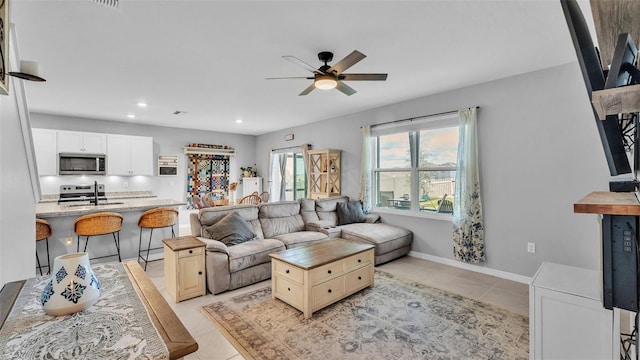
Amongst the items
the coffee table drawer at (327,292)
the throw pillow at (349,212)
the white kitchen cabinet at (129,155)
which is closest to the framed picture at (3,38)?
the coffee table drawer at (327,292)

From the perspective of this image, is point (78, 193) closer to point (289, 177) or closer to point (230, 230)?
point (230, 230)

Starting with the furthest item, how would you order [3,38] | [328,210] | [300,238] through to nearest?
1. [328,210]
2. [300,238]
3. [3,38]

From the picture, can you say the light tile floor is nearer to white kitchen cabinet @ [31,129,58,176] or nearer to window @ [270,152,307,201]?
white kitchen cabinet @ [31,129,58,176]

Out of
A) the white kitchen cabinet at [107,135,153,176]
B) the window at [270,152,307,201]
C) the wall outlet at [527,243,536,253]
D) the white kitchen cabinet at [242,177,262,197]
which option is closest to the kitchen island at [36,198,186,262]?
the white kitchen cabinet at [107,135,153,176]

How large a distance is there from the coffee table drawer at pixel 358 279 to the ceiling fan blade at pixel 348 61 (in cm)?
208

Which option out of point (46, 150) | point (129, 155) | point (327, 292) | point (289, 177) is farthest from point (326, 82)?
point (46, 150)

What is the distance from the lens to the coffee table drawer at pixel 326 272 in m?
2.65

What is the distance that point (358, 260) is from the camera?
3125mm

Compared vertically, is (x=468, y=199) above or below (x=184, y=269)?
above

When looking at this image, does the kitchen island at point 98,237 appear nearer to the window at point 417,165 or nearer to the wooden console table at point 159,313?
the wooden console table at point 159,313

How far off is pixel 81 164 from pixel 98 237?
2.67 metres

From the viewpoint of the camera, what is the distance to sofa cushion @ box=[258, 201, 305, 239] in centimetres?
424

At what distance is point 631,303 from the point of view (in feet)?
2.89

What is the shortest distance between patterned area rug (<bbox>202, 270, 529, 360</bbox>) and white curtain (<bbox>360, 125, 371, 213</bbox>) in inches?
87.3
